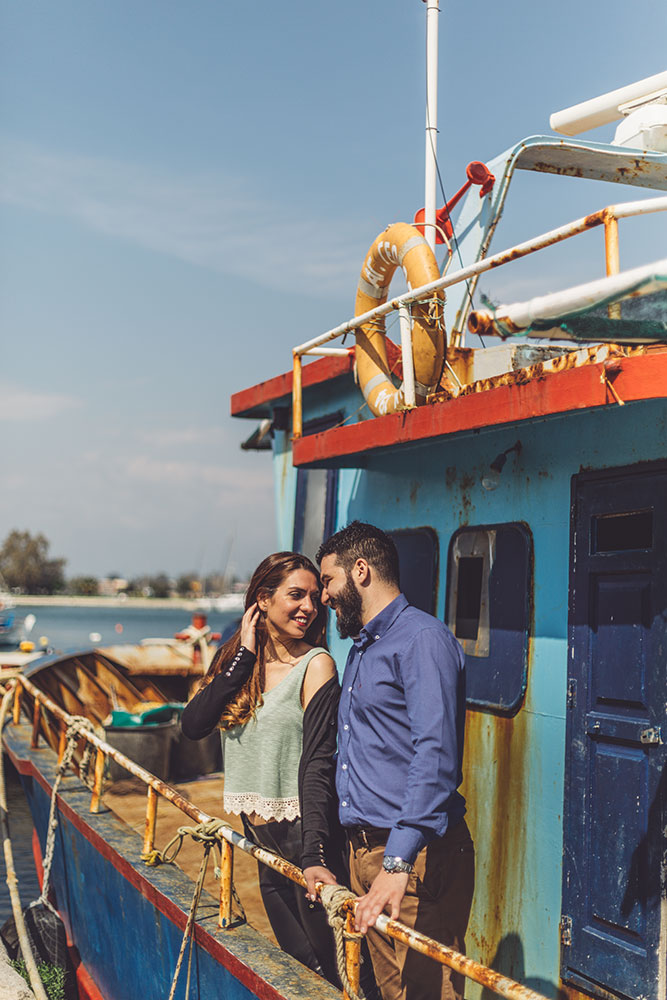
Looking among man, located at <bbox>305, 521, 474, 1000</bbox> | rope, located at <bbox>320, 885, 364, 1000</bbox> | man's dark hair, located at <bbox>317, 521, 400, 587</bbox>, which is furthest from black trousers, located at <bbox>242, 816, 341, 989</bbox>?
man's dark hair, located at <bbox>317, 521, 400, 587</bbox>

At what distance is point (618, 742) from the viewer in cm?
388

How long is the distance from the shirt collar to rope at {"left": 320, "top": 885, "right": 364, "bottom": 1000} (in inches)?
34.3

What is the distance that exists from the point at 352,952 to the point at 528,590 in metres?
2.17

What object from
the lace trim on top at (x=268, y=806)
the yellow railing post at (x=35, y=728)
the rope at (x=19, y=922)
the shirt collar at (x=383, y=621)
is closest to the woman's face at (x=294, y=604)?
the shirt collar at (x=383, y=621)

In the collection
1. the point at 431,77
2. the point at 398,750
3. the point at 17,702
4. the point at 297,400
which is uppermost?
the point at 431,77

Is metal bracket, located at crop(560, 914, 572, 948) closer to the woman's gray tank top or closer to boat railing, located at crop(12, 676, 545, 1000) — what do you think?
boat railing, located at crop(12, 676, 545, 1000)

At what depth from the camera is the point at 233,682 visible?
369cm

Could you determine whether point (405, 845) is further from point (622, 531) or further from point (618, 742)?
point (622, 531)

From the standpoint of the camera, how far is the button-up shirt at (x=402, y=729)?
2.84 metres

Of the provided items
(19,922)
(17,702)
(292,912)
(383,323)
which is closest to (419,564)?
(383,323)

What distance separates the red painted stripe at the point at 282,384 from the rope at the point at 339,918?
4400 mm

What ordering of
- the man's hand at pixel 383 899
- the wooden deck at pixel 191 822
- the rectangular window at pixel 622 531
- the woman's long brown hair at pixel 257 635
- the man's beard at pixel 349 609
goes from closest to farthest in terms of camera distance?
the man's hand at pixel 383 899 < the man's beard at pixel 349 609 < the woman's long brown hair at pixel 257 635 < the rectangular window at pixel 622 531 < the wooden deck at pixel 191 822

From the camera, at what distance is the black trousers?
377 cm

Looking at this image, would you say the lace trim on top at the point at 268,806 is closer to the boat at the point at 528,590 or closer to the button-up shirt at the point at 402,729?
the boat at the point at 528,590
